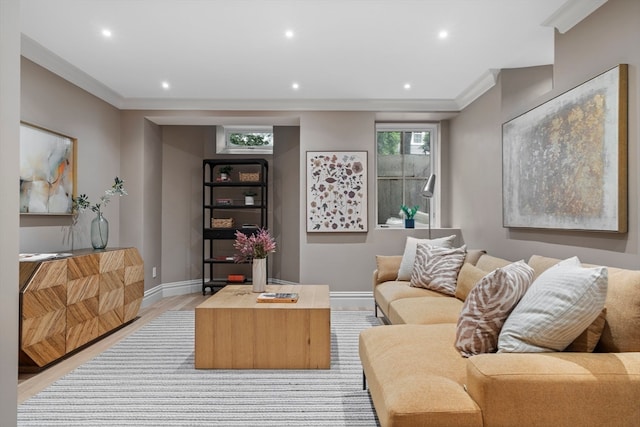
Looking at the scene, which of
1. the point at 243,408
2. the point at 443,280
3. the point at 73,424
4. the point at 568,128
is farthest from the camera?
the point at 443,280

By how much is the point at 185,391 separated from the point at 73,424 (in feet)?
1.99

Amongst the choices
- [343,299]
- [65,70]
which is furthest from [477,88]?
[65,70]

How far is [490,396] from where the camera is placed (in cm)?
139

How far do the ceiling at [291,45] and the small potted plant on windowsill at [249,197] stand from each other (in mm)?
1416

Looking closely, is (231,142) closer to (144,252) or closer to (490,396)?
(144,252)

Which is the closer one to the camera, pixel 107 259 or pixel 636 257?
pixel 636 257

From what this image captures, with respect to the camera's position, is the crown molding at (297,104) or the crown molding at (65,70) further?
the crown molding at (297,104)

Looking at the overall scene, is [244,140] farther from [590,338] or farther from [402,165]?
[590,338]

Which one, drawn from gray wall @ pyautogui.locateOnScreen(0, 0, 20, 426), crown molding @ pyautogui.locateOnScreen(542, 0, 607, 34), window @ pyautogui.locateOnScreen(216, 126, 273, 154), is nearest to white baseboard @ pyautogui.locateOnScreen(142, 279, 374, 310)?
window @ pyautogui.locateOnScreen(216, 126, 273, 154)

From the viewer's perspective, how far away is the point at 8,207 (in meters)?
0.82

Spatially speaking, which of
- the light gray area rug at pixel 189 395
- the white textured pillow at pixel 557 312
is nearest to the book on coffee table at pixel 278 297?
the light gray area rug at pixel 189 395

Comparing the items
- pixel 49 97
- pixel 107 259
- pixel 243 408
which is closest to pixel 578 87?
pixel 243 408

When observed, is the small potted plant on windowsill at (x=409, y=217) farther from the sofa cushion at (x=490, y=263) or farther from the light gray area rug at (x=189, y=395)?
the light gray area rug at (x=189, y=395)

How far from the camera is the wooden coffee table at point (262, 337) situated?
291 cm
